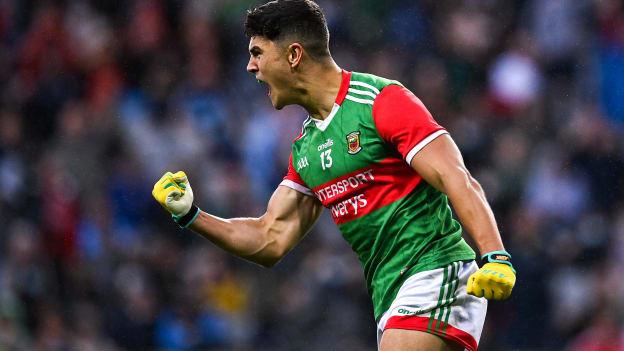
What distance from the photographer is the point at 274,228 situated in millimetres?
5734

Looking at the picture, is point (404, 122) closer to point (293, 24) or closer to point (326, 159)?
point (326, 159)

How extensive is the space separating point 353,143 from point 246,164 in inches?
245

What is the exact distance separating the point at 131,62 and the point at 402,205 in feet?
25.9

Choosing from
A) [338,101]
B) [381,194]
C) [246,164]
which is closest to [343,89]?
[338,101]

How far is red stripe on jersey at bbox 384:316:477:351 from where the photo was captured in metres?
4.93

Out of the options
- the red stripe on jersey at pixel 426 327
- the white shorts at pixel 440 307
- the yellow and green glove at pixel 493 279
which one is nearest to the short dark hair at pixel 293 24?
the white shorts at pixel 440 307

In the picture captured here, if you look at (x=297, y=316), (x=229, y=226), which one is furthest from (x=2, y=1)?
(x=229, y=226)

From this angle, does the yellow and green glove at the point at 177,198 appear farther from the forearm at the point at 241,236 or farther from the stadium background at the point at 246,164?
the stadium background at the point at 246,164

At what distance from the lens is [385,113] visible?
16.2 feet

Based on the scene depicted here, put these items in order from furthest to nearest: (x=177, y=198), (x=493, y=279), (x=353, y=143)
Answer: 1. (x=177, y=198)
2. (x=353, y=143)
3. (x=493, y=279)

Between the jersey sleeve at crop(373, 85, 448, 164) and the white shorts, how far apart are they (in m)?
0.56

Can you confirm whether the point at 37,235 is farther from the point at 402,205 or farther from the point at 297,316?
the point at 402,205

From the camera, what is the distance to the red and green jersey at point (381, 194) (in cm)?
503

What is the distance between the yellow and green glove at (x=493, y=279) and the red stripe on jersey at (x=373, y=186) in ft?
2.29
